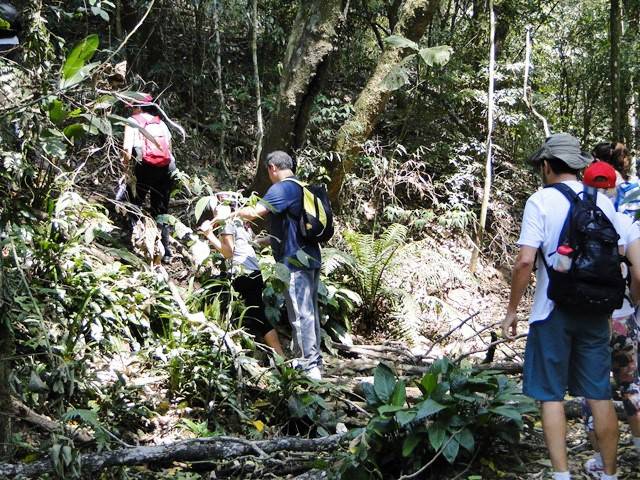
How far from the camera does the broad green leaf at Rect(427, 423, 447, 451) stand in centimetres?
373

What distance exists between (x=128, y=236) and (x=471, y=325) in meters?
4.55

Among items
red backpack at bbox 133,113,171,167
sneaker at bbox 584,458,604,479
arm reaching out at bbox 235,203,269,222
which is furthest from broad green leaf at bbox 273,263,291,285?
red backpack at bbox 133,113,171,167

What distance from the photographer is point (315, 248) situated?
584 centimetres

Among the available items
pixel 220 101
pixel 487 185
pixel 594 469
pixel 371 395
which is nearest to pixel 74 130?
pixel 371 395

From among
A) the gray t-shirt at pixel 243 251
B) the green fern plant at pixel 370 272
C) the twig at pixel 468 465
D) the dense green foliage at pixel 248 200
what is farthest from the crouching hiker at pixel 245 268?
the twig at pixel 468 465

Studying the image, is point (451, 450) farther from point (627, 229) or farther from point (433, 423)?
point (627, 229)

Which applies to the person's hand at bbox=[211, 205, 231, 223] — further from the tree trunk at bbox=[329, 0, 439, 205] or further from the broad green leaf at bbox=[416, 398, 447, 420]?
the tree trunk at bbox=[329, 0, 439, 205]

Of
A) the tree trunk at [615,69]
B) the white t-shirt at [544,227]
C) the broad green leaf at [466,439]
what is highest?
the tree trunk at [615,69]

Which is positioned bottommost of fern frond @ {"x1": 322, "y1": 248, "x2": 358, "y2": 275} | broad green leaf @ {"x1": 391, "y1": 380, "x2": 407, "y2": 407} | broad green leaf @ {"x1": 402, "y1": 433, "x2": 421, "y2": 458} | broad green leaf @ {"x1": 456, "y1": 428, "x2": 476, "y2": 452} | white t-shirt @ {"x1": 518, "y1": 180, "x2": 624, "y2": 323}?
broad green leaf @ {"x1": 402, "y1": 433, "x2": 421, "y2": 458}

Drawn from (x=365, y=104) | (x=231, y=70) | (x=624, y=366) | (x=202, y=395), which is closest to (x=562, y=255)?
(x=624, y=366)

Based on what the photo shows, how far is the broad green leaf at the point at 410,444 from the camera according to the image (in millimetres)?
3809

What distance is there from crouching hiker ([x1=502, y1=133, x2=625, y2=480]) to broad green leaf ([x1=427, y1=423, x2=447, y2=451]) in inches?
22.9

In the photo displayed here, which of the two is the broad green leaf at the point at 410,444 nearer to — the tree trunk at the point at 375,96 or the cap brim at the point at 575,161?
the cap brim at the point at 575,161

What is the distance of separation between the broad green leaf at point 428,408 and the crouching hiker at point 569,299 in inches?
20.5
